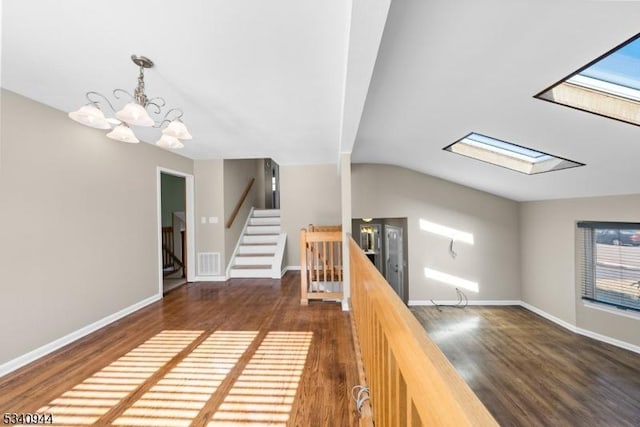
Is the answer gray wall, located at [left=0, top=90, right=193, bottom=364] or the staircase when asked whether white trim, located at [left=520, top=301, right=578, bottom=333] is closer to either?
the staircase

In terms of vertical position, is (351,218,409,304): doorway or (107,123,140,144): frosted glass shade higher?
(107,123,140,144): frosted glass shade

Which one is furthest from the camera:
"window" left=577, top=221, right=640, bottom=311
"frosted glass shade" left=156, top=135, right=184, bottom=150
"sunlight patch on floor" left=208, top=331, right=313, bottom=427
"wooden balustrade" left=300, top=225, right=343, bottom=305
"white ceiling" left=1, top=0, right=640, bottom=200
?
"wooden balustrade" left=300, top=225, right=343, bottom=305

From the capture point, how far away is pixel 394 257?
657cm

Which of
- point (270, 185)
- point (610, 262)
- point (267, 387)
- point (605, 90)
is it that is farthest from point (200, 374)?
point (270, 185)

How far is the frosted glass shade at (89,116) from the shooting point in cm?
170

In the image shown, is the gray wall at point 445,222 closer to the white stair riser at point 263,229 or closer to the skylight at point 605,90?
the white stair riser at point 263,229

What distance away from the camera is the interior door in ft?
19.7

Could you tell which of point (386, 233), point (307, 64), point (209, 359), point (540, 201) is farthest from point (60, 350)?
point (540, 201)

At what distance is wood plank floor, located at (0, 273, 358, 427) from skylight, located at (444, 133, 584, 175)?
9.43ft

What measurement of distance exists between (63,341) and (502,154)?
5649 millimetres

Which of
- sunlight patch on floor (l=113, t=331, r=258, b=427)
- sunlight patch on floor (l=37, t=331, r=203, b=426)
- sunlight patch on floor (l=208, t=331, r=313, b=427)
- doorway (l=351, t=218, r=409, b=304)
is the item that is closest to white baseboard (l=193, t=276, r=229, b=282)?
sunlight patch on floor (l=37, t=331, r=203, b=426)

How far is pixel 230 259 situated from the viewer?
5.30 metres

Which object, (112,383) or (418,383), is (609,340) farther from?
(112,383)

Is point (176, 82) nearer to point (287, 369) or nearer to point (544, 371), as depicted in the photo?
point (287, 369)
